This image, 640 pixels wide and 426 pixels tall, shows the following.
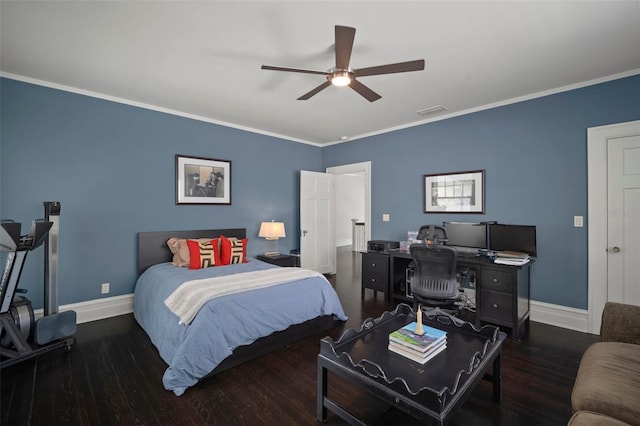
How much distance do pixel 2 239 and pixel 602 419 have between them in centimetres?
398

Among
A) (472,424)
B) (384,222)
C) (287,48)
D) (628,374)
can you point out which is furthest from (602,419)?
(384,222)

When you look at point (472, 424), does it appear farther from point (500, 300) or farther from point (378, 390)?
point (500, 300)

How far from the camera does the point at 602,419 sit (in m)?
1.20

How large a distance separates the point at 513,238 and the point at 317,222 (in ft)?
10.6

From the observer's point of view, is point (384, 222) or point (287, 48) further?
point (384, 222)

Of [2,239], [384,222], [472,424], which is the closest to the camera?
[472,424]

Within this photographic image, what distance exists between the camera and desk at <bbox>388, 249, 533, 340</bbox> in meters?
3.02

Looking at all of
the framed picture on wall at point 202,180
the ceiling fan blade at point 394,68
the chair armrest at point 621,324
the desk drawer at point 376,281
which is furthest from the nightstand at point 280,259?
the chair armrest at point 621,324

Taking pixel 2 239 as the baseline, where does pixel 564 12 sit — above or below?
above

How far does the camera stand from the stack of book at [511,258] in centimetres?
308

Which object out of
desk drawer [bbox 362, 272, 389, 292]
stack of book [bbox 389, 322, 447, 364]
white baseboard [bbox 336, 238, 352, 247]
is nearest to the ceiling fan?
stack of book [bbox 389, 322, 447, 364]

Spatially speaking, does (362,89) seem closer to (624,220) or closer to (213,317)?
(213,317)

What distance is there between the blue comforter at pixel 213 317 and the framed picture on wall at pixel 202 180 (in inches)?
48.0

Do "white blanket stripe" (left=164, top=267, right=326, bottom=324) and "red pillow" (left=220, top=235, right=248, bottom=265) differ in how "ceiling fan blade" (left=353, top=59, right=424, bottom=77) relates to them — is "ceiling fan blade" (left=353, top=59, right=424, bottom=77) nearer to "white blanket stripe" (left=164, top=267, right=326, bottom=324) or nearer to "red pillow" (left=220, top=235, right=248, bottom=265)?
"white blanket stripe" (left=164, top=267, right=326, bottom=324)
